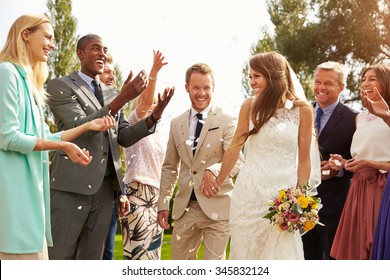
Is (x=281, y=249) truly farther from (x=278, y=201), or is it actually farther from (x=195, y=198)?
(x=195, y=198)

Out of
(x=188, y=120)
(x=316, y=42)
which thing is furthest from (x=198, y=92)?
(x=316, y=42)

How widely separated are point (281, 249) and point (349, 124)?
1.97 meters

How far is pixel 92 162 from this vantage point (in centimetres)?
608

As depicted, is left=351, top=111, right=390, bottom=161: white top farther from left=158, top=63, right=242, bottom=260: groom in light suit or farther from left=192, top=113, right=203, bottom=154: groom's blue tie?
left=192, top=113, right=203, bottom=154: groom's blue tie

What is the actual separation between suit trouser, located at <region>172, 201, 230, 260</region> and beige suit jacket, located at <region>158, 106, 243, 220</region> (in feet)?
0.23

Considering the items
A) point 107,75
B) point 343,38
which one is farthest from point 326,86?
point 343,38

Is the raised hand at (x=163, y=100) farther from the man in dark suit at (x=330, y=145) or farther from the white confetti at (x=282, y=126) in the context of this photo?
the man in dark suit at (x=330, y=145)

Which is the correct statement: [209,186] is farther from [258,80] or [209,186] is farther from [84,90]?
[84,90]

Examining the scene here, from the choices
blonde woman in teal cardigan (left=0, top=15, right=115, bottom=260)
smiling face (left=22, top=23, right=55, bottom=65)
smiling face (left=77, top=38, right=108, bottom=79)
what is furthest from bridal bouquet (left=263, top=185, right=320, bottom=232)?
smiling face (left=77, top=38, right=108, bottom=79)

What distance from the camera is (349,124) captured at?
6934 millimetres

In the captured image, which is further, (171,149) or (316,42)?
(316,42)

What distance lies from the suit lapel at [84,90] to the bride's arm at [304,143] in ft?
5.92

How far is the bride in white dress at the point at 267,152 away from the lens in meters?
5.53

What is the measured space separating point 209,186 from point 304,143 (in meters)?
0.87
